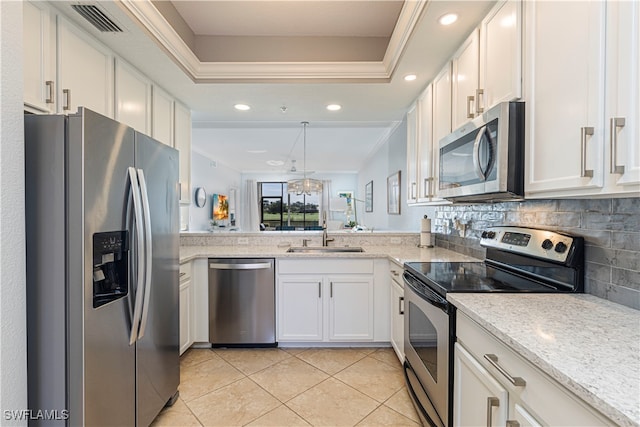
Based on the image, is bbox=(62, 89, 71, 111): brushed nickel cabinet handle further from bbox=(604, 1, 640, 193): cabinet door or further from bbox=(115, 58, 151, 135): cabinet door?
bbox=(604, 1, 640, 193): cabinet door

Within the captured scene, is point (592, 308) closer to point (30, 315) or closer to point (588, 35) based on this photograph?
point (588, 35)

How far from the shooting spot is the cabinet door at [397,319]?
2.25 m

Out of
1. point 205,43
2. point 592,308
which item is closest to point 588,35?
point 592,308

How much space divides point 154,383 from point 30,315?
0.79 m

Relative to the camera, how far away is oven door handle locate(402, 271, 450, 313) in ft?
4.42

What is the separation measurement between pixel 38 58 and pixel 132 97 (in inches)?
Answer: 27.7

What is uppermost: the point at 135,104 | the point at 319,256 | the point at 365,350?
the point at 135,104

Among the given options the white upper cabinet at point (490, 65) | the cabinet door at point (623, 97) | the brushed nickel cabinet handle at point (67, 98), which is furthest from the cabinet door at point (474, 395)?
the brushed nickel cabinet handle at point (67, 98)

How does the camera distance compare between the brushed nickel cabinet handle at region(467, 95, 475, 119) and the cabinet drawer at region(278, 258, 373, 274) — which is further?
the cabinet drawer at region(278, 258, 373, 274)

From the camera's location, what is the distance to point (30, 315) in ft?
3.69

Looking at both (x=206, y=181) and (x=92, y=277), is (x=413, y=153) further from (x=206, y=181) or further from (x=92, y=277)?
(x=206, y=181)

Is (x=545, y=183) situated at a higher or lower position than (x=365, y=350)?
higher

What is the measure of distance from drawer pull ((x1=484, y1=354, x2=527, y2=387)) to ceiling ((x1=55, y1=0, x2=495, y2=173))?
1627mm

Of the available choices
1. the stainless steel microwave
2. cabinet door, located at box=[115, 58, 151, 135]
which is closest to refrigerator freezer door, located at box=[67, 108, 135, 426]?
cabinet door, located at box=[115, 58, 151, 135]
